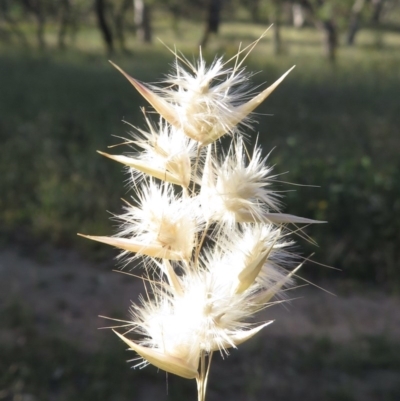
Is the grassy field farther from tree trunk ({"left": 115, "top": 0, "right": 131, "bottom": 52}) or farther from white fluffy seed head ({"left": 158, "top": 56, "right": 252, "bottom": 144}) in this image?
white fluffy seed head ({"left": 158, "top": 56, "right": 252, "bottom": 144})

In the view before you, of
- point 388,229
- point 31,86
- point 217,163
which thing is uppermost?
point 217,163

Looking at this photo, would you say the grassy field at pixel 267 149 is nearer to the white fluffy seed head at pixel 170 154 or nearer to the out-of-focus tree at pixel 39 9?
the out-of-focus tree at pixel 39 9

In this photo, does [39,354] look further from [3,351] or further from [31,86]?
[31,86]

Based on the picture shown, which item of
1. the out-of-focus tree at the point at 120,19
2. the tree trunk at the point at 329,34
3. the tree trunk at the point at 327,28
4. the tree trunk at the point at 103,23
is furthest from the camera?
the tree trunk at the point at 329,34

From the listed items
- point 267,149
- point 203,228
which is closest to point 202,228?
point 203,228

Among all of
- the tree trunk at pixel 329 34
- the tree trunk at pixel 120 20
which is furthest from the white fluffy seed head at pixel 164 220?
the tree trunk at pixel 329 34

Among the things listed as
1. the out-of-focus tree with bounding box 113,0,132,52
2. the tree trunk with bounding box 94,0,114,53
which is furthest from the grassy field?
the out-of-focus tree with bounding box 113,0,132,52

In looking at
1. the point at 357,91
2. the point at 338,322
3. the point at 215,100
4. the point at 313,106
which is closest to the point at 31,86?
the point at 313,106
